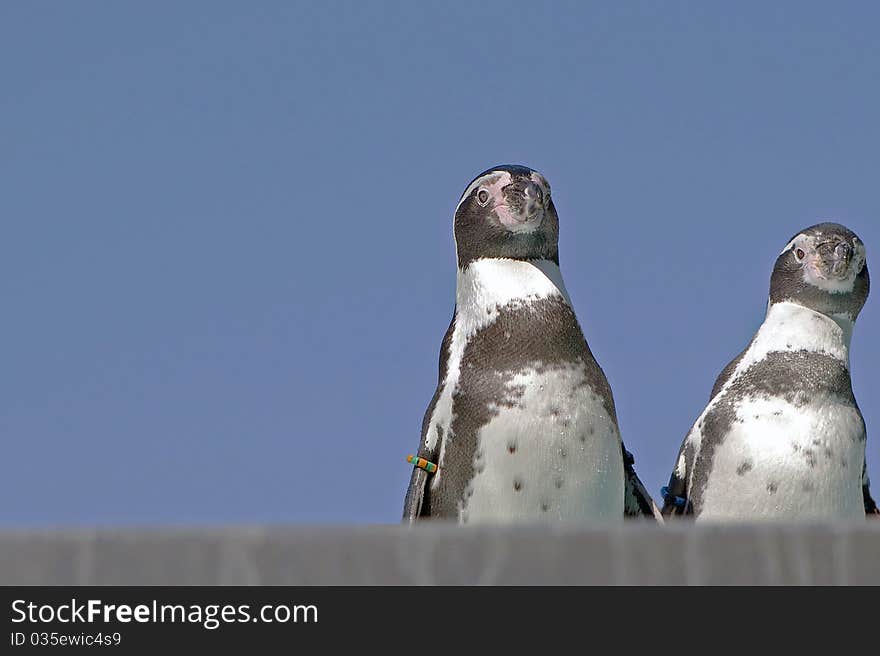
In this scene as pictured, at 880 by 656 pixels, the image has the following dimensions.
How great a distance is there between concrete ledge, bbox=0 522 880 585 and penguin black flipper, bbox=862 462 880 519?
4.97m

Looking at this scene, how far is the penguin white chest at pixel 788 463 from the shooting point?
26.0 feet

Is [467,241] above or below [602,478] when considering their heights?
above

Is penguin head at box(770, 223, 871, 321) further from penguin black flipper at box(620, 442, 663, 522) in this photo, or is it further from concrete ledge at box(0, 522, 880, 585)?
concrete ledge at box(0, 522, 880, 585)

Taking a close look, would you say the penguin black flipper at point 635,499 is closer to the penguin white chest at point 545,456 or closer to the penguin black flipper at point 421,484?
the penguin white chest at point 545,456

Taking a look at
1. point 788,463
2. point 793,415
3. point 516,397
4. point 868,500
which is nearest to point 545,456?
point 516,397

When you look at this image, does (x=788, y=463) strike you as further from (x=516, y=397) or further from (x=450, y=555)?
(x=450, y=555)

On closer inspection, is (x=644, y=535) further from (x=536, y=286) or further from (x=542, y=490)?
(x=536, y=286)

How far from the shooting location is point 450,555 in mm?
3447

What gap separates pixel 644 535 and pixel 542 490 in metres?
3.67

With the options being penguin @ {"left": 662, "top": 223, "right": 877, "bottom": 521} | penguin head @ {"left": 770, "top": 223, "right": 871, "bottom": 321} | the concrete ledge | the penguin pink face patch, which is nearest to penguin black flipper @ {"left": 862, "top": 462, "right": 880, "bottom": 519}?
penguin @ {"left": 662, "top": 223, "right": 877, "bottom": 521}

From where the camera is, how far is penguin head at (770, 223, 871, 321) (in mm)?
8734

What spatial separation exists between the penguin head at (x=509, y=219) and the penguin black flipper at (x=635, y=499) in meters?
1.19
